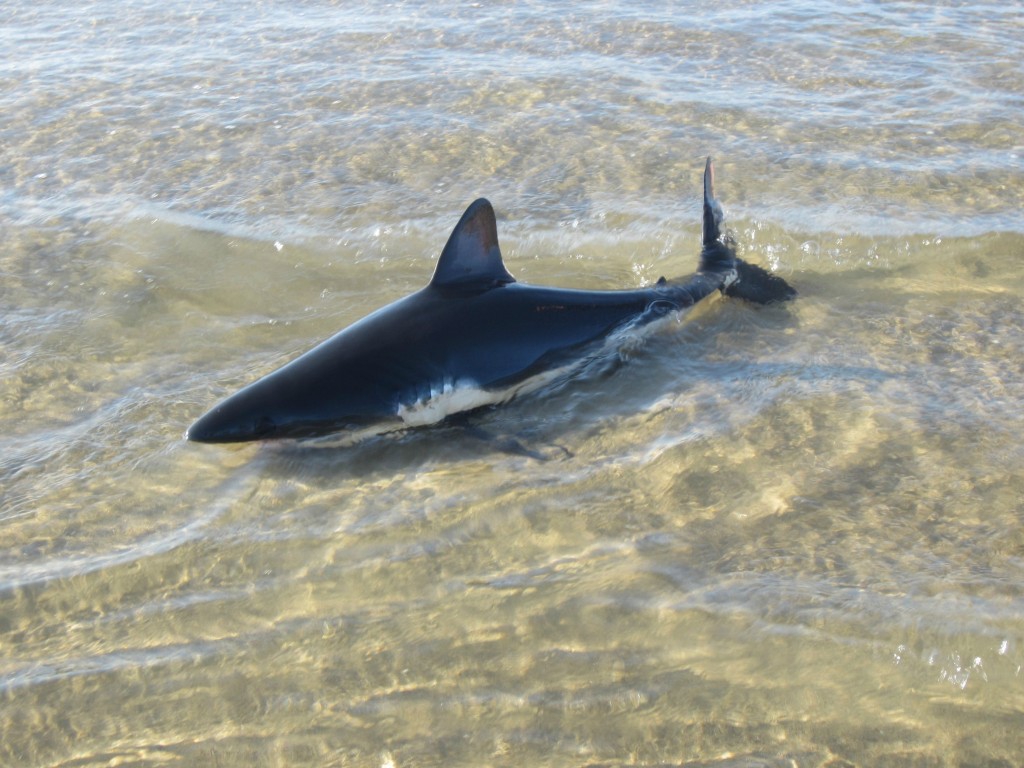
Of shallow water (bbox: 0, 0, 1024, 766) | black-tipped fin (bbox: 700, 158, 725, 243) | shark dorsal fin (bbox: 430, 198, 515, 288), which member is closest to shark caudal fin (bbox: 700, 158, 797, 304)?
black-tipped fin (bbox: 700, 158, 725, 243)

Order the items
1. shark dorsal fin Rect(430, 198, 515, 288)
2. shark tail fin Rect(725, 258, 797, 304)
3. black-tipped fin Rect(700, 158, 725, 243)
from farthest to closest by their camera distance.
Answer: black-tipped fin Rect(700, 158, 725, 243) < shark tail fin Rect(725, 258, 797, 304) < shark dorsal fin Rect(430, 198, 515, 288)

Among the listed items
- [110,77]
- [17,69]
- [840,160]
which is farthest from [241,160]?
[840,160]

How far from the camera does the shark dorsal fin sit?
17.0 feet

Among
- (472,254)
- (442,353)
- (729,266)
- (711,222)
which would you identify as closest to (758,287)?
(729,266)

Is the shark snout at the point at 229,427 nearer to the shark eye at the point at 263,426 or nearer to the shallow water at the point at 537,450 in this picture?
the shark eye at the point at 263,426

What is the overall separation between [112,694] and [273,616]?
623 mm

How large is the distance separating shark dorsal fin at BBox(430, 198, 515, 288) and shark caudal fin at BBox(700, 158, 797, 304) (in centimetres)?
166

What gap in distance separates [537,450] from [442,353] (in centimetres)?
70

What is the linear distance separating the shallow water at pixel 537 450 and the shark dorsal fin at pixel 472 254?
71 centimetres

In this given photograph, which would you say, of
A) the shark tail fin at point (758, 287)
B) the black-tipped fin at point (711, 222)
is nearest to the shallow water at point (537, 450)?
the shark tail fin at point (758, 287)

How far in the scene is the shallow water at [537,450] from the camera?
135 inches

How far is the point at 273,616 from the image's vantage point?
12.6 ft

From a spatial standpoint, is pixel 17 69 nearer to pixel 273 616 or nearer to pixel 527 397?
pixel 527 397

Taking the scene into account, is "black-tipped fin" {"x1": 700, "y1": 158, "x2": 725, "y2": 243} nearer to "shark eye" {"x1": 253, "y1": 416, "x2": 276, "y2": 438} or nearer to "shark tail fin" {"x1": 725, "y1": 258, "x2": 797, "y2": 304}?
"shark tail fin" {"x1": 725, "y1": 258, "x2": 797, "y2": 304}
